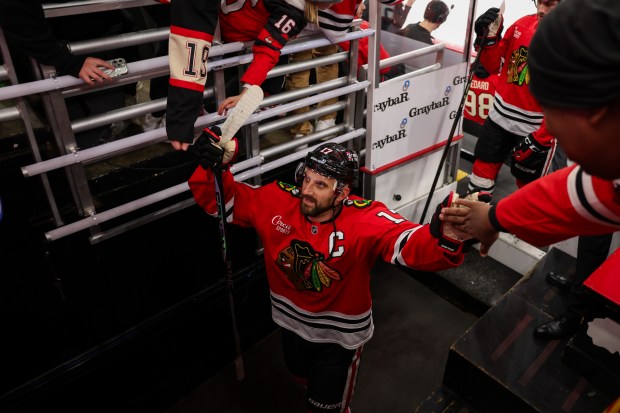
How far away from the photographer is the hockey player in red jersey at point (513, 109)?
3.95 m

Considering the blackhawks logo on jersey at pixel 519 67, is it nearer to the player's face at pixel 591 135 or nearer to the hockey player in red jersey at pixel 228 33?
the hockey player in red jersey at pixel 228 33

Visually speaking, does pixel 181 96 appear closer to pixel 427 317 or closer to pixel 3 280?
pixel 3 280

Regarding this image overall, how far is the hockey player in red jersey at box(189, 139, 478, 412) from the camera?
2547mm

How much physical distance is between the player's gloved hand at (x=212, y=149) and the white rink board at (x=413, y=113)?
60.3 inches

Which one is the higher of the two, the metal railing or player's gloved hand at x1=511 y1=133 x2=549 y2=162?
the metal railing

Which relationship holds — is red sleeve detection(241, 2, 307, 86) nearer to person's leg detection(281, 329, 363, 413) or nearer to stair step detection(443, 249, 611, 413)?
person's leg detection(281, 329, 363, 413)

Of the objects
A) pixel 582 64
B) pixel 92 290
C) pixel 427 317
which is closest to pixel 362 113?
pixel 427 317

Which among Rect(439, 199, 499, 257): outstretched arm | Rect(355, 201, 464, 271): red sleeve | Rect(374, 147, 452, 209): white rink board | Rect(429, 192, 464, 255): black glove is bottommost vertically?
Rect(374, 147, 452, 209): white rink board

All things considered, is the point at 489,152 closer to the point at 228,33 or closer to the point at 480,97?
the point at 480,97

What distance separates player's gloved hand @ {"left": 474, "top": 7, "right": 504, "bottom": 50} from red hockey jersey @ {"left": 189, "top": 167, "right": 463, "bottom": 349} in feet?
6.99

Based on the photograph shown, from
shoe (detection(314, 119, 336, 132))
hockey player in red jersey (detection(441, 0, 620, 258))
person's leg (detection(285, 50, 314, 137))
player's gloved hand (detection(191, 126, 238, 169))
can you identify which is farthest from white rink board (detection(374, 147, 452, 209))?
hockey player in red jersey (detection(441, 0, 620, 258))

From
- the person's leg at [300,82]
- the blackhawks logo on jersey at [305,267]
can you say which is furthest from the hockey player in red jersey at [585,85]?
the person's leg at [300,82]

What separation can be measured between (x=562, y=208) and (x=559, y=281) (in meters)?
2.35

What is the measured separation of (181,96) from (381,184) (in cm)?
217
